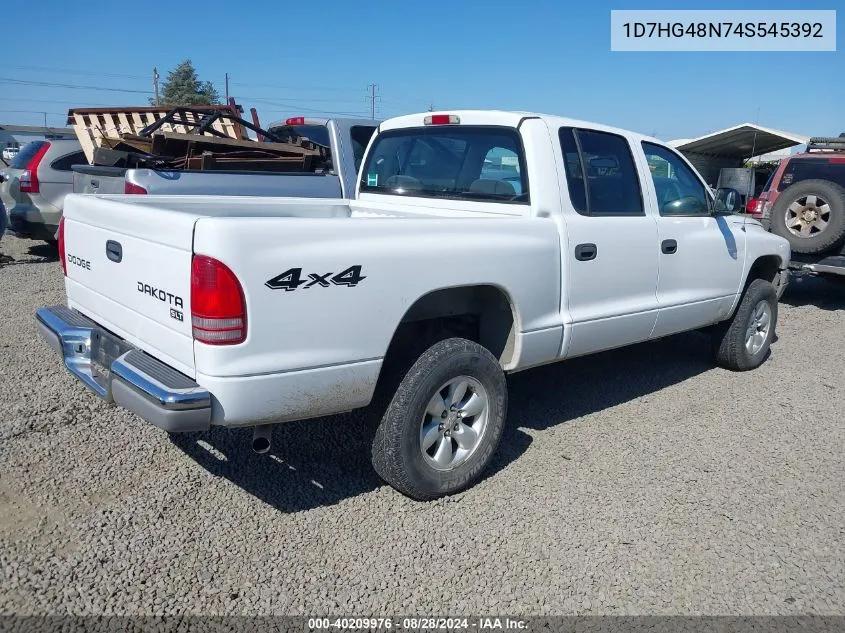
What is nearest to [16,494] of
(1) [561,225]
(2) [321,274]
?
(2) [321,274]

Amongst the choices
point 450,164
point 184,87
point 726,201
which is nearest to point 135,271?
point 450,164

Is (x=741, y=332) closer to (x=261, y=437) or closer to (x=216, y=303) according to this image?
(x=261, y=437)

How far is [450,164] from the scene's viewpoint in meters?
4.59

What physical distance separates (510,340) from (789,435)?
2.15 metres

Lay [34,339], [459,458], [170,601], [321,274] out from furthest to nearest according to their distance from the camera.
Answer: [34,339] < [459,458] < [321,274] < [170,601]

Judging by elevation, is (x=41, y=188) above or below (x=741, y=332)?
above

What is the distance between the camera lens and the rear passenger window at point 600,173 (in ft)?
13.9

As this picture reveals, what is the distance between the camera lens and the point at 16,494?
3.46 meters

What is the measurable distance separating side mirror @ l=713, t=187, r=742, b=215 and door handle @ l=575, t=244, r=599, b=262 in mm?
1629

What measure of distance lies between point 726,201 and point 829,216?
11.5 ft

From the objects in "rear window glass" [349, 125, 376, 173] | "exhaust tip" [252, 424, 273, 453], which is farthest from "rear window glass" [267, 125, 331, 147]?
"exhaust tip" [252, 424, 273, 453]

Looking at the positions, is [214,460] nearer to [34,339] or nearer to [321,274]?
[321,274]

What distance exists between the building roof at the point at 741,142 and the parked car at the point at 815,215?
757 cm

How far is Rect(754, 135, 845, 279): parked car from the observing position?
7977mm
